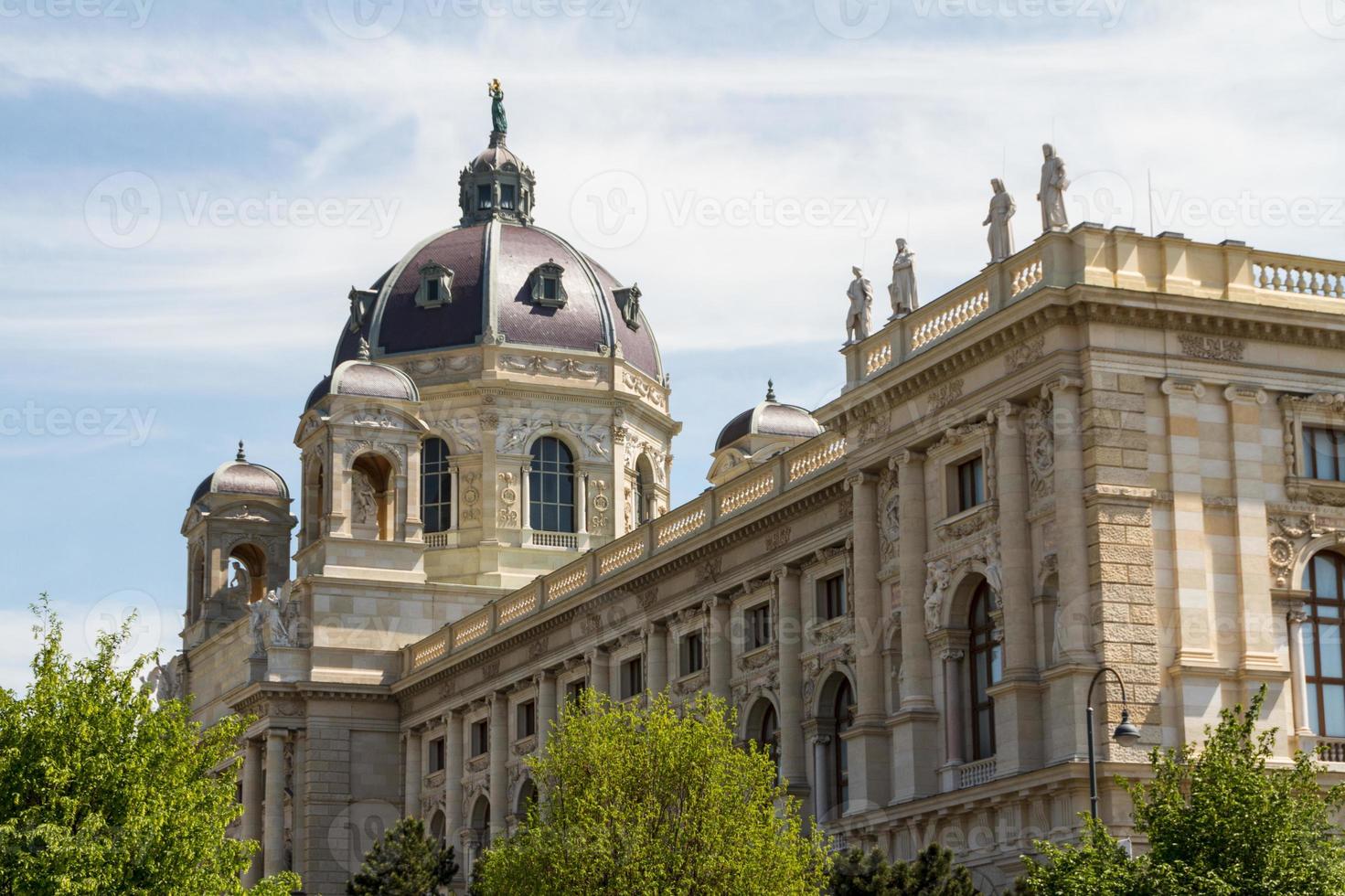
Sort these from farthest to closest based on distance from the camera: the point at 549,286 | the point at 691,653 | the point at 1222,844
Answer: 1. the point at 549,286
2. the point at 691,653
3. the point at 1222,844

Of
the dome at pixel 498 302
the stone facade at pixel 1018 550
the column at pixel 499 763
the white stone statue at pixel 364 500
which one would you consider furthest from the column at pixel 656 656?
the dome at pixel 498 302

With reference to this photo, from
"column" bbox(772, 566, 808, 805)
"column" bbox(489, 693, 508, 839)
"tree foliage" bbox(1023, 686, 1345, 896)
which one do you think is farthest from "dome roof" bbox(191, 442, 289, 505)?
"tree foliage" bbox(1023, 686, 1345, 896)

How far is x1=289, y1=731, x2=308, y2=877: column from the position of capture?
78.4 m

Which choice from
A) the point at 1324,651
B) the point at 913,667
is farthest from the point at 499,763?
the point at 1324,651

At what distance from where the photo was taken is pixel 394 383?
84.1 metres

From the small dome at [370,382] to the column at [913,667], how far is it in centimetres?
3753

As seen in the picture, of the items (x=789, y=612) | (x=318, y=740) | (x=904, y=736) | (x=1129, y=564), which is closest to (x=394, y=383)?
(x=318, y=740)

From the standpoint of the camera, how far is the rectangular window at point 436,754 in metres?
78.3

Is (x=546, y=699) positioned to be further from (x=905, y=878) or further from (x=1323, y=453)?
(x=905, y=878)

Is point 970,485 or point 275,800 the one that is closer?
point 970,485

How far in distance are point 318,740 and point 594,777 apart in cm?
3596

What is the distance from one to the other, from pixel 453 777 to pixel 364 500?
15137 mm

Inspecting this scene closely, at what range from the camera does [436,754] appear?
258 ft

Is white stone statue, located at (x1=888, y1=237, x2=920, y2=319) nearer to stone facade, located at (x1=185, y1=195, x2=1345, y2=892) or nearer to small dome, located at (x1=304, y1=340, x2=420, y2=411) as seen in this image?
stone facade, located at (x1=185, y1=195, x2=1345, y2=892)
